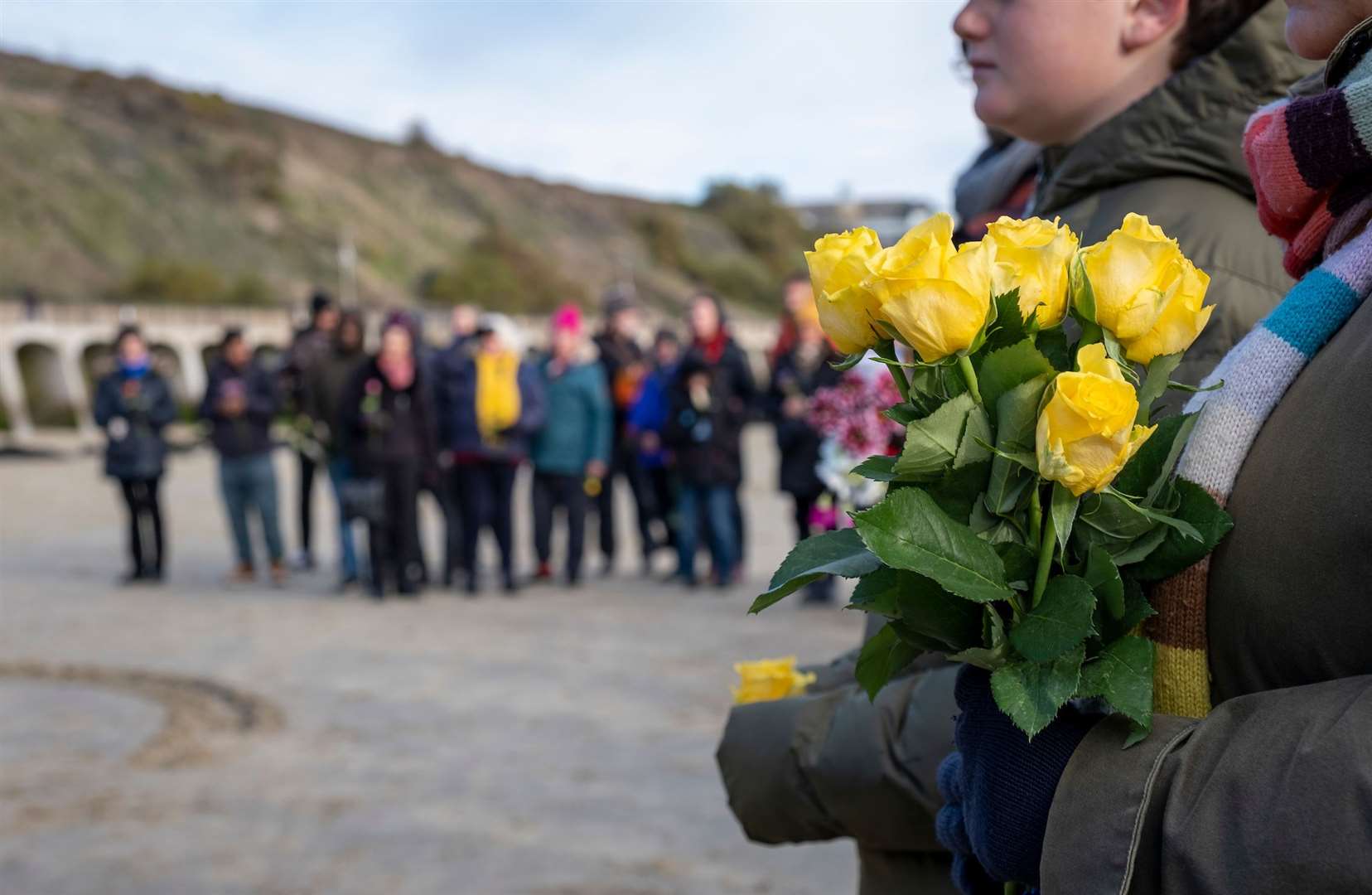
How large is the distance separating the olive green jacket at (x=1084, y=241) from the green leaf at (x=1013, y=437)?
55 centimetres

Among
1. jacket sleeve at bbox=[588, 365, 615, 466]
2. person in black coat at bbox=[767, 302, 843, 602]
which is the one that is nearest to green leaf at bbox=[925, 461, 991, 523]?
person in black coat at bbox=[767, 302, 843, 602]

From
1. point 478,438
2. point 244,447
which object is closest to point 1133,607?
point 478,438

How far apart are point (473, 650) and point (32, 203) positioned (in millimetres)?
59593

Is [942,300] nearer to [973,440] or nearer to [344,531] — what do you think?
[973,440]

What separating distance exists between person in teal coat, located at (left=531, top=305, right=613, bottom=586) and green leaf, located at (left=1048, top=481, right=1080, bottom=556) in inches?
351

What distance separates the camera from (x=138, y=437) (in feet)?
33.8

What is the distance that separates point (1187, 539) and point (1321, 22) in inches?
20.1

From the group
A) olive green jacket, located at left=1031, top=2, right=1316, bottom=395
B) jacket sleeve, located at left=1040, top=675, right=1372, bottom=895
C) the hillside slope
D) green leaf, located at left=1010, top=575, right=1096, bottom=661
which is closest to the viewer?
jacket sleeve, located at left=1040, top=675, right=1372, bottom=895

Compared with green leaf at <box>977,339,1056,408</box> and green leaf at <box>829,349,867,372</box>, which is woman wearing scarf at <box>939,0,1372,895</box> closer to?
green leaf at <box>977,339,1056,408</box>

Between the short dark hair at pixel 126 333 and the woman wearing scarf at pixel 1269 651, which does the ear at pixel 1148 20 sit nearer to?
the woman wearing scarf at pixel 1269 651

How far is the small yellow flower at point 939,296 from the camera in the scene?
1.27 m

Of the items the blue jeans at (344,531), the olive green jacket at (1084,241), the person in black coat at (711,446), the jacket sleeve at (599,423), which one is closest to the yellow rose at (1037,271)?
the olive green jacket at (1084,241)

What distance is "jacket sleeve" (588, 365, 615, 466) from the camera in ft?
33.8

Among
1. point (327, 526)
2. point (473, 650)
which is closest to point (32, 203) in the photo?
point (327, 526)
